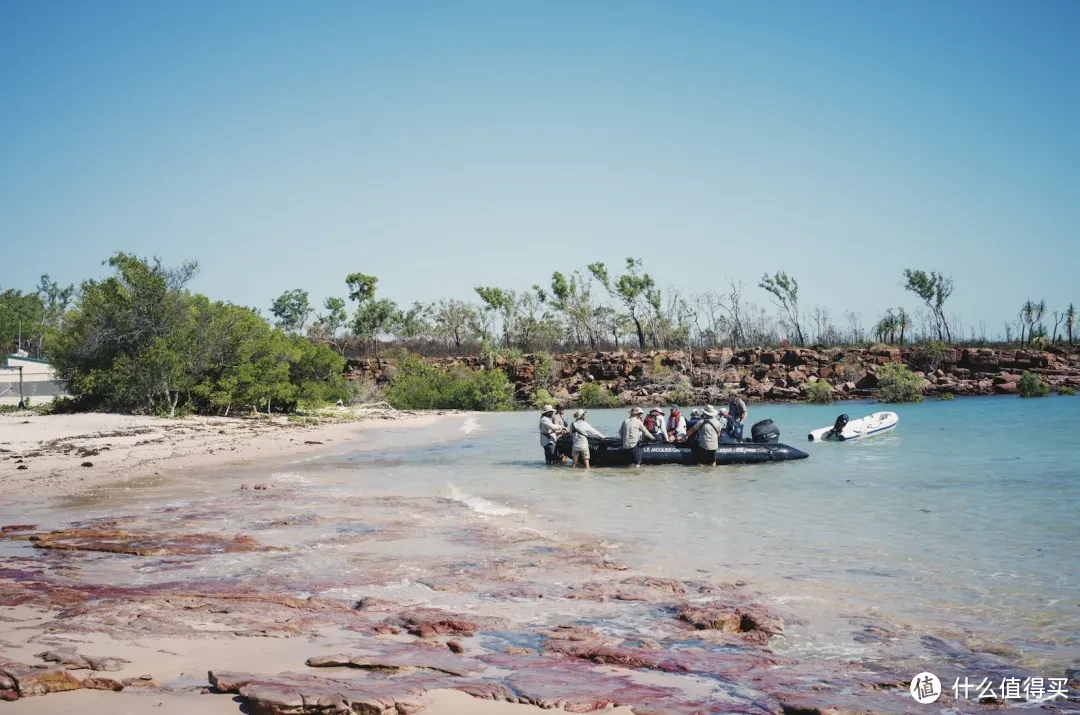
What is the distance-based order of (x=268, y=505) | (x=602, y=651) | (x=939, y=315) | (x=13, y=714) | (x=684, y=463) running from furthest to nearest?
(x=939, y=315)
(x=684, y=463)
(x=268, y=505)
(x=602, y=651)
(x=13, y=714)

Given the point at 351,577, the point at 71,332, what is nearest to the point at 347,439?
the point at 71,332

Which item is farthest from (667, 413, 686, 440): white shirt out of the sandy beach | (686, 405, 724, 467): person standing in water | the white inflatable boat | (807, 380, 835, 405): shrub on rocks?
(807, 380, 835, 405): shrub on rocks

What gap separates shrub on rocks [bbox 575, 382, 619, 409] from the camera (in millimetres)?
47844

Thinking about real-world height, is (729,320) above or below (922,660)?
above

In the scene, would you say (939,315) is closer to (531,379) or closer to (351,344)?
(531,379)

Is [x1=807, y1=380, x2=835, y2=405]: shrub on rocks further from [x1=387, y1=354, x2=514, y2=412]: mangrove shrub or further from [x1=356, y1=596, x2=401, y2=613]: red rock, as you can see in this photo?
[x1=356, y1=596, x2=401, y2=613]: red rock

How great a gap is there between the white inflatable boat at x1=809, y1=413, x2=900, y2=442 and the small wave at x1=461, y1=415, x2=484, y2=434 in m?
11.9

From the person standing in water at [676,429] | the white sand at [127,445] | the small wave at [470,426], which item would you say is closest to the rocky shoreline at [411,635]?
the white sand at [127,445]

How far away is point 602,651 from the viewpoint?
4996 millimetres

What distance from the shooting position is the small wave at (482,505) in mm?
11664

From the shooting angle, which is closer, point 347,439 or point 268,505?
point 268,505

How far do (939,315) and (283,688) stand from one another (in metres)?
64.9

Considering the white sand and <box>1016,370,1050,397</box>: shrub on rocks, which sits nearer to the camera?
the white sand

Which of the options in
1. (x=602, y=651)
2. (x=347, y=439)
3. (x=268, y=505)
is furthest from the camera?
(x=347, y=439)
